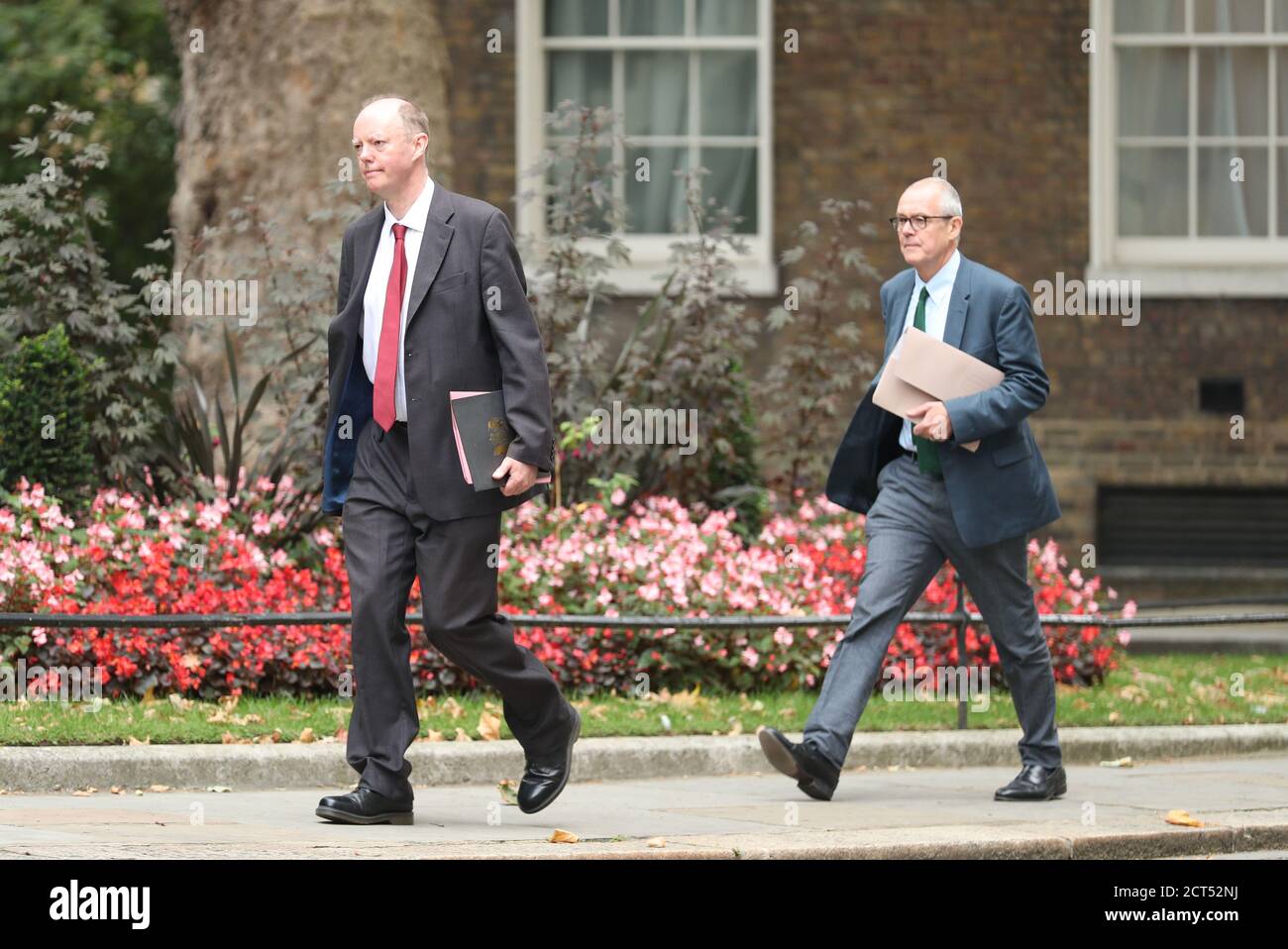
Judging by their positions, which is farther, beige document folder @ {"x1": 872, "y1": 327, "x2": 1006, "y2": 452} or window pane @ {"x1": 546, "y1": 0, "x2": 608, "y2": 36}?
window pane @ {"x1": 546, "y1": 0, "x2": 608, "y2": 36}

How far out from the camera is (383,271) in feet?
21.5

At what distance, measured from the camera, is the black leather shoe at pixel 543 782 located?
6.62 metres

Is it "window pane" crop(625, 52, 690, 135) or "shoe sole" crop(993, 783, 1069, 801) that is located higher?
"window pane" crop(625, 52, 690, 135)

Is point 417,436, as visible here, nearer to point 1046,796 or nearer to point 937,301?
point 937,301

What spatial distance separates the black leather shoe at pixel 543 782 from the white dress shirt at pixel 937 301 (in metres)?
1.66

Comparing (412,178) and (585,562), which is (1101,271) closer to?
(585,562)

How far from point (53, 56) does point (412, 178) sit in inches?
860

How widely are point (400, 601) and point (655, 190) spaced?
342 inches

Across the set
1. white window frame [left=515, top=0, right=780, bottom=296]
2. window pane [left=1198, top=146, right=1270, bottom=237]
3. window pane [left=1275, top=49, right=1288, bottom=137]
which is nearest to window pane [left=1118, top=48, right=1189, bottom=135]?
window pane [left=1198, top=146, right=1270, bottom=237]

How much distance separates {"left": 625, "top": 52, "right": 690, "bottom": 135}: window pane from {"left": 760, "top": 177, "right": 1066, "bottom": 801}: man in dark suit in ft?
24.3

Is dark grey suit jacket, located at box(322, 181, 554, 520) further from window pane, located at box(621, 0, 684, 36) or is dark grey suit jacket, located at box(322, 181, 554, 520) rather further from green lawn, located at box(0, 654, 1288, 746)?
window pane, located at box(621, 0, 684, 36)

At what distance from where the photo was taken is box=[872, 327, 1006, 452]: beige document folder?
7.27 m

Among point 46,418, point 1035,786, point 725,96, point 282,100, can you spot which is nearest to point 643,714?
point 1035,786

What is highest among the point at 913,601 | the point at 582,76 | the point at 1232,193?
the point at 582,76
